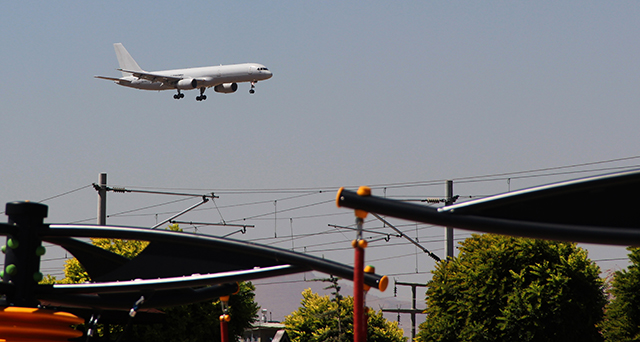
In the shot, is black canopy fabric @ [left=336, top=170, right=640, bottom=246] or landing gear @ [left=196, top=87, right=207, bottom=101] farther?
landing gear @ [left=196, top=87, right=207, bottom=101]

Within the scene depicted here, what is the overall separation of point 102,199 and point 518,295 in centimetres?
1621

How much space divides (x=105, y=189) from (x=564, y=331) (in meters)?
18.0

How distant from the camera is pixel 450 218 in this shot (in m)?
5.38

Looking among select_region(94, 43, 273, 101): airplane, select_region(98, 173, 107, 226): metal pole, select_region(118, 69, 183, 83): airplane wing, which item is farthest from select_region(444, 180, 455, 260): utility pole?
select_region(118, 69, 183, 83): airplane wing

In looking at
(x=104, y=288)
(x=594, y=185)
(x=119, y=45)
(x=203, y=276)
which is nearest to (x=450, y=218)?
(x=594, y=185)

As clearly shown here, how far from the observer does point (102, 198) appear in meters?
31.1

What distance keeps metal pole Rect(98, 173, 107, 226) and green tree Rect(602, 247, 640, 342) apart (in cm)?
1850

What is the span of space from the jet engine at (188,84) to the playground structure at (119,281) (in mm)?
58186

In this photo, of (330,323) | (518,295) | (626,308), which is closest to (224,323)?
(626,308)

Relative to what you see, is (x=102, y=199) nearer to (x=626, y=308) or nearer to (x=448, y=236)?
(x=448, y=236)

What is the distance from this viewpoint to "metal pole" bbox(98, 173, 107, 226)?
3053 centimetres

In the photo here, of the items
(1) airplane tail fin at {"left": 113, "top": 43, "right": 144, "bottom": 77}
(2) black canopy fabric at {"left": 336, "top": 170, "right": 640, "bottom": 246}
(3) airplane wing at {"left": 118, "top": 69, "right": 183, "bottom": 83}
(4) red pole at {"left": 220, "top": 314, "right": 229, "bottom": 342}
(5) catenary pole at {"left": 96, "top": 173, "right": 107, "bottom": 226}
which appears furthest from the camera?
(1) airplane tail fin at {"left": 113, "top": 43, "right": 144, "bottom": 77}

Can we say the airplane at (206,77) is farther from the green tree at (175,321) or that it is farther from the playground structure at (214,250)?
the playground structure at (214,250)

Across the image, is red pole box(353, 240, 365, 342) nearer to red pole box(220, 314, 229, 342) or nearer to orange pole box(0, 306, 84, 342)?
orange pole box(0, 306, 84, 342)
